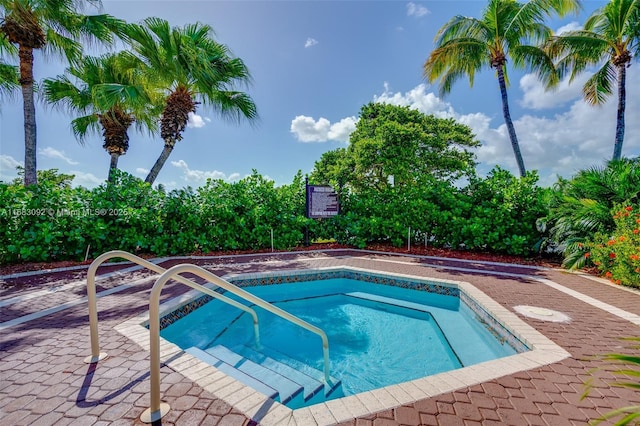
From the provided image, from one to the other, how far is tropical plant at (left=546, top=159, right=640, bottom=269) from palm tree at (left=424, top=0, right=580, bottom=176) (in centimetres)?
461

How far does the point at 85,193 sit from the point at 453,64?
13.3m

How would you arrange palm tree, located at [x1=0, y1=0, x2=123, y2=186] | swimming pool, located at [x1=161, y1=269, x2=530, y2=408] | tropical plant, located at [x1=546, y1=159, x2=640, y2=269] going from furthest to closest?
palm tree, located at [x1=0, y1=0, x2=123, y2=186]
tropical plant, located at [x1=546, y1=159, x2=640, y2=269]
swimming pool, located at [x1=161, y1=269, x2=530, y2=408]

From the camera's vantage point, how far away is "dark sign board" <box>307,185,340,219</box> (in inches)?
391

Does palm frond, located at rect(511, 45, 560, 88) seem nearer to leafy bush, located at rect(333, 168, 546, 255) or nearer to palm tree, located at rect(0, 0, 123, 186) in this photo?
leafy bush, located at rect(333, 168, 546, 255)

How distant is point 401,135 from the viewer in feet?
39.0

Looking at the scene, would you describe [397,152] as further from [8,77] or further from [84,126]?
[8,77]

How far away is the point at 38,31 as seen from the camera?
7.73m

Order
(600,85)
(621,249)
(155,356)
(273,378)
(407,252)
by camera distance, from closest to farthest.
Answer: (155,356) → (273,378) → (621,249) → (407,252) → (600,85)

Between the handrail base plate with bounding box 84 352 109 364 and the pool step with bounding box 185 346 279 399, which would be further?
the handrail base plate with bounding box 84 352 109 364

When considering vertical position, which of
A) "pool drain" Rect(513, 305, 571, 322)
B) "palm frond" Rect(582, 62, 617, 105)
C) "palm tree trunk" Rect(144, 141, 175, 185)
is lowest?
"pool drain" Rect(513, 305, 571, 322)

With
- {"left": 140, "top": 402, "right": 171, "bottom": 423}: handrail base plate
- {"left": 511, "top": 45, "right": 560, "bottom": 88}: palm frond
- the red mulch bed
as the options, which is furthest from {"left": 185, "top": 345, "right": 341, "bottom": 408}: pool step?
{"left": 511, "top": 45, "right": 560, "bottom": 88}: palm frond

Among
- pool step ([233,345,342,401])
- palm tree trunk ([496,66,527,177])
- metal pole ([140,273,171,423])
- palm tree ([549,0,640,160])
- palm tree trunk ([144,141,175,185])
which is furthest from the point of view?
palm tree trunk ([496,66,527,177])

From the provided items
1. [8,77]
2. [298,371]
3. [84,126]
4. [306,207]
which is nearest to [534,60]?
[306,207]

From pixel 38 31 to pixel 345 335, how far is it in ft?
36.7
